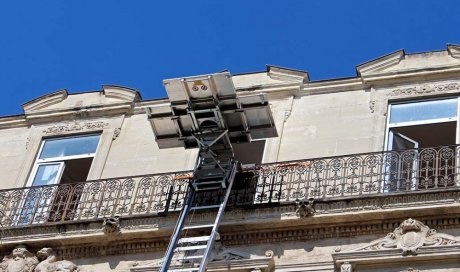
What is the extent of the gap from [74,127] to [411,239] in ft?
22.8

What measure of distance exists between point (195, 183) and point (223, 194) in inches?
17.0

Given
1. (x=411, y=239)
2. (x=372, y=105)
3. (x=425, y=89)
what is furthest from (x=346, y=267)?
(x=425, y=89)

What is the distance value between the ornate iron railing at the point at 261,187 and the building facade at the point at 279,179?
23 mm

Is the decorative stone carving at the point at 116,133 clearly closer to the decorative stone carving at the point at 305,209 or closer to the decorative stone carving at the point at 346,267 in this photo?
the decorative stone carving at the point at 305,209

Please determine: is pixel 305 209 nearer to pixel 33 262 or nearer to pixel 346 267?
pixel 346 267

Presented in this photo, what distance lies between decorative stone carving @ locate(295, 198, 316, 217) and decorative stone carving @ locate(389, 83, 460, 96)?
320 cm

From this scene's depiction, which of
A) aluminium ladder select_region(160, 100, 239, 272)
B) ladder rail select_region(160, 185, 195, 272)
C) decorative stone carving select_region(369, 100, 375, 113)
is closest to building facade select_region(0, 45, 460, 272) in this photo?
decorative stone carving select_region(369, 100, 375, 113)

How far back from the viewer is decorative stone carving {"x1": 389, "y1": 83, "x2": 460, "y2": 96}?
1930 centimetres

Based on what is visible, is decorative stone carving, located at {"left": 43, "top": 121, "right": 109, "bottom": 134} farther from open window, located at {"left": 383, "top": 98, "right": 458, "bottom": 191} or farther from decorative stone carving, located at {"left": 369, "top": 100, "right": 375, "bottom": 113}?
open window, located at {"left": 383, "top": 98, "right": 458, "bottom": 191}

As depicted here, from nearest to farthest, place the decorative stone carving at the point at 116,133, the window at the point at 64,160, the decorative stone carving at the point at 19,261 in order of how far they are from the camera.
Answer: the decorative stone carving at the point at 19,261 → the window at the point at 64,160 → the decorative stone carving at the point at 116,133

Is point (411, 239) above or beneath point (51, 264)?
above

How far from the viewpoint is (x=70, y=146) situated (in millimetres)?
20891

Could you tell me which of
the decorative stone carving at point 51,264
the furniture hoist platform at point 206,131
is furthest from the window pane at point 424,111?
the decorative stone carving at point 51,264

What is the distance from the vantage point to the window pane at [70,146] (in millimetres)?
20719
